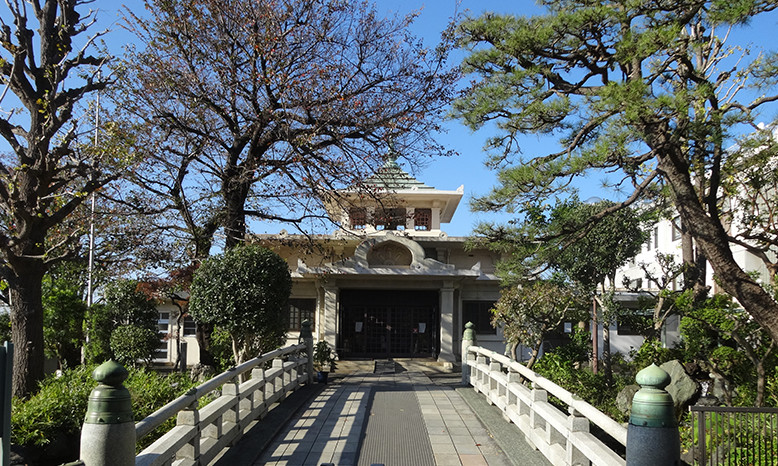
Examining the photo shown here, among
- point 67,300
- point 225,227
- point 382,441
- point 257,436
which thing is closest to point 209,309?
point 225,227

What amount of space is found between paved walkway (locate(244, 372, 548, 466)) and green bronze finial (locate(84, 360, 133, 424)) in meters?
2.30

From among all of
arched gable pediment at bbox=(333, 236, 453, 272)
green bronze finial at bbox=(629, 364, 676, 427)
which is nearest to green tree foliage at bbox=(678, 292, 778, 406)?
green bronze finial at bbox=(629, 364, 676, 427)

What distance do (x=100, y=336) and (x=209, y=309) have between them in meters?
5.29

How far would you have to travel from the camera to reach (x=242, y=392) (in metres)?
7.91

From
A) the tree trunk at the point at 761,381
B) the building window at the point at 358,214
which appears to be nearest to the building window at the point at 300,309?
the building window at the point at 358,214

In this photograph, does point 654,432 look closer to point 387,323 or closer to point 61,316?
point 61,316

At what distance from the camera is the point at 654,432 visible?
13.7ft

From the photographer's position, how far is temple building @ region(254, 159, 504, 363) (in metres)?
20.0

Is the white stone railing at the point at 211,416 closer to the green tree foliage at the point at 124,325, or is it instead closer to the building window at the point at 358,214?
the building window at the point at 358,214

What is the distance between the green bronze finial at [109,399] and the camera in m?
4.36

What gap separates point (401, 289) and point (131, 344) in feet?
31.3

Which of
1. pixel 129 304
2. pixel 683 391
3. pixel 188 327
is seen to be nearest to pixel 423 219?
pixel 188 327

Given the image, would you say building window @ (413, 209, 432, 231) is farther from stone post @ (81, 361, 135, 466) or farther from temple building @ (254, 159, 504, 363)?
stone post @ (81, 361, 135, 466)

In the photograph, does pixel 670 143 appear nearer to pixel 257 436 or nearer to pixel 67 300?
pixel 257 436
